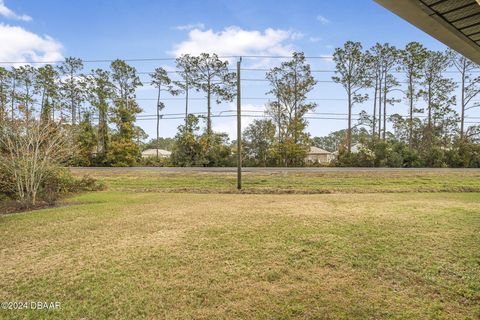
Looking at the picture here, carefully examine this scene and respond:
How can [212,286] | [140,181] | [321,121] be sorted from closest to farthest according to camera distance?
[212,286] < [140,181] < [321,121]

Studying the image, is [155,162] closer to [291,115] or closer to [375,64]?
[291,115]

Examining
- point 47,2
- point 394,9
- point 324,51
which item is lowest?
point 394,9

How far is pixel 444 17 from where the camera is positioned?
270 cm

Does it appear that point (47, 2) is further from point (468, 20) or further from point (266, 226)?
point (468, 20)

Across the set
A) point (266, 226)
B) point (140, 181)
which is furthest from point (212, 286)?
point (140, 181)

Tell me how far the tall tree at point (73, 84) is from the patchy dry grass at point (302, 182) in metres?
18.6

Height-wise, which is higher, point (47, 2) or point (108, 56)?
point (108, 56)

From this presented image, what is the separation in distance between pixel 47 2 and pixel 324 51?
1922cm

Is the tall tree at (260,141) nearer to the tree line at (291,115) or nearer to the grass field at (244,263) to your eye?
the tree line at (291,115)

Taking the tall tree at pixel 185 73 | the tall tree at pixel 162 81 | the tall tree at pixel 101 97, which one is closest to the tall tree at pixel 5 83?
the tall tree at pixel 101 97

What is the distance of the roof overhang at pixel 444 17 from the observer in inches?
95.1

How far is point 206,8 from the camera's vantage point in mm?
10922

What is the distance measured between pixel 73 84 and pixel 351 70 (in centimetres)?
2795

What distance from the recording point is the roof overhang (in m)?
2.42
